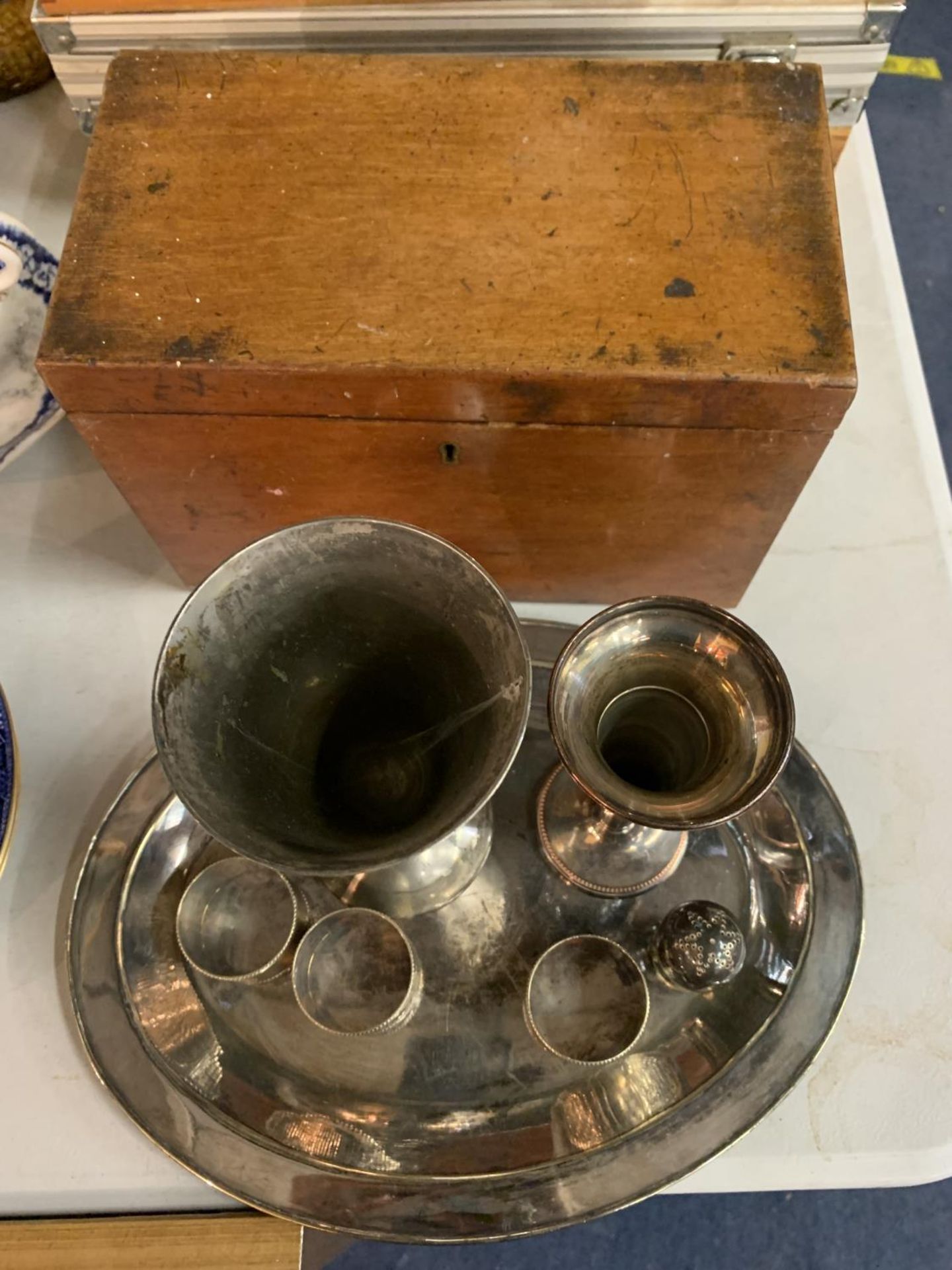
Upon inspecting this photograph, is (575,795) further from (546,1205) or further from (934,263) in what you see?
(934,263)

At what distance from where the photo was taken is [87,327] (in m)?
0.69

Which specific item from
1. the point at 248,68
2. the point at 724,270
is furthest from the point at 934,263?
the point at 248,68

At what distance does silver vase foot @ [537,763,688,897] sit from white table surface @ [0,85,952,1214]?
20cm

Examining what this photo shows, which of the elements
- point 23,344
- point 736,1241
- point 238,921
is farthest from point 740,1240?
point 23,344

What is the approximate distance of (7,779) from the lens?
80 centimetres

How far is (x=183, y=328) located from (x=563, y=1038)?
0.58 meters

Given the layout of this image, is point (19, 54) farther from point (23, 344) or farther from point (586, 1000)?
point (586, 1000)

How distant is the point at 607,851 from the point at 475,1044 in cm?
18

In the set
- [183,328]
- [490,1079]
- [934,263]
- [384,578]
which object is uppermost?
[183,328]

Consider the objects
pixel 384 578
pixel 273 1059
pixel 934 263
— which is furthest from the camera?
pixel 934 263

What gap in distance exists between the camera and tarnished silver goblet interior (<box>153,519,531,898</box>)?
0.58m

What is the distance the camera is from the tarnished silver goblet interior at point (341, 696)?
0.58 metres

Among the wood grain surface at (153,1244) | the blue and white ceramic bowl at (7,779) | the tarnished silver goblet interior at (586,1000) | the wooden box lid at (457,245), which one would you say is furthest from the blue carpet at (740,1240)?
the wooden box lid at (457,245)

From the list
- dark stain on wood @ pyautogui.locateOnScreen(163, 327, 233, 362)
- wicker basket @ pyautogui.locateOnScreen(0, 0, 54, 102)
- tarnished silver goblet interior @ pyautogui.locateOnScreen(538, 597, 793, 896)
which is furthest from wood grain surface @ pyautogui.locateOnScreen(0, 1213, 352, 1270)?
wicker basket @ pyautogui.locateOnScreen(0, 0, 54, 102)
